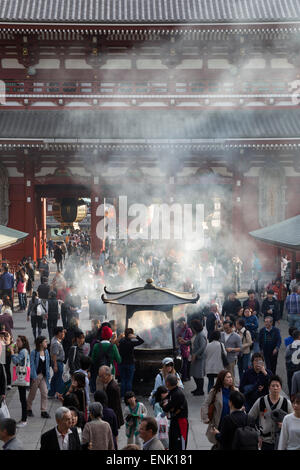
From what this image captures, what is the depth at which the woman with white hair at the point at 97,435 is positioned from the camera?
5488 mm

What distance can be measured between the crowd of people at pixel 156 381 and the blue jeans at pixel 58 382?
0.07 feet

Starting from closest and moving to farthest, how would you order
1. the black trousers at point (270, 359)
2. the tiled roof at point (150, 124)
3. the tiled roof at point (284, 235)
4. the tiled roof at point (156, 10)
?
1. the black trousers at point (270, 359)
2. the tiled roof at point (284, 235)
3. the tiled roof at point (150, 124)
4. the tiled roof at point (156, 10)

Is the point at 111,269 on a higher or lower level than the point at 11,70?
lower

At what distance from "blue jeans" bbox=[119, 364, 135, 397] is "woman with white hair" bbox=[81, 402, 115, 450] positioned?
3139 mm

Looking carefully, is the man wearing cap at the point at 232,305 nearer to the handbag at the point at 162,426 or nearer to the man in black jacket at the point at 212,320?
the man in black jacket at the point at 212,320

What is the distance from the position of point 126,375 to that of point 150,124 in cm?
1403

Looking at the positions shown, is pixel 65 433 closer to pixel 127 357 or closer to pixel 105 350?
pixel 105 350

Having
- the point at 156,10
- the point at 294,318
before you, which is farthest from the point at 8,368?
the point at 156,10

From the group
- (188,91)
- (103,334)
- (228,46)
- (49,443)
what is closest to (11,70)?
(188,91)

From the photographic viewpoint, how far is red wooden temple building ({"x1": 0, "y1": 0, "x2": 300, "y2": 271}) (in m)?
21.1

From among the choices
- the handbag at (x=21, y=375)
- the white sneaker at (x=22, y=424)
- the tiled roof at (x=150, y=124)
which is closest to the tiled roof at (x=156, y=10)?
the tiled roof at (x=150, y=124)

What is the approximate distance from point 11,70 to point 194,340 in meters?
16.3

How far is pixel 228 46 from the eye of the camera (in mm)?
21453
